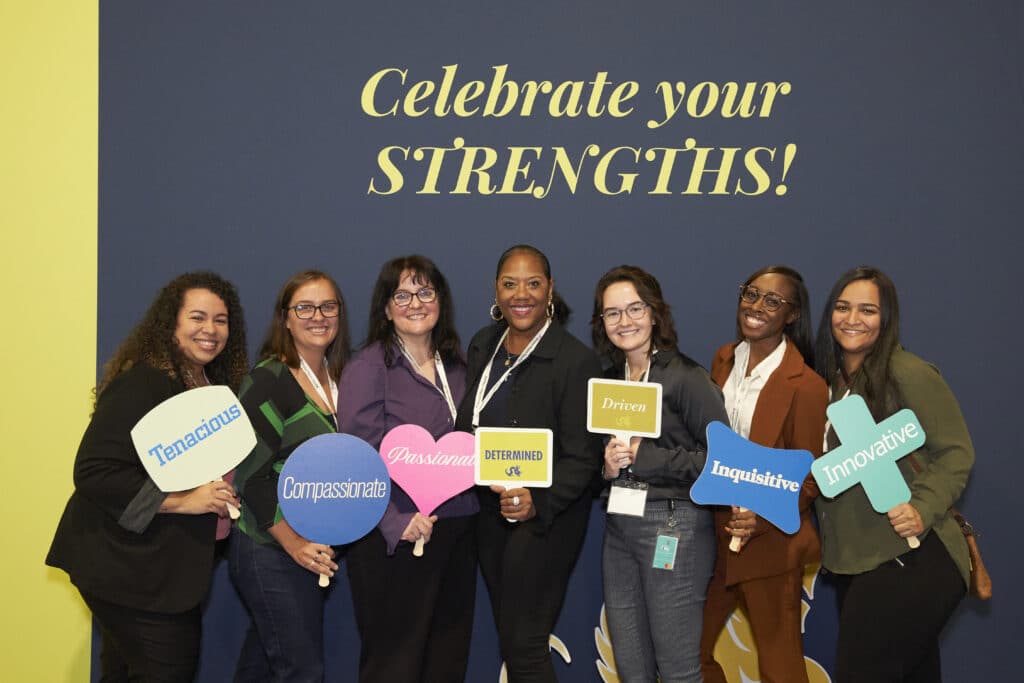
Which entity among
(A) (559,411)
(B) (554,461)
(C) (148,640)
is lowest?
(C) (148,640)

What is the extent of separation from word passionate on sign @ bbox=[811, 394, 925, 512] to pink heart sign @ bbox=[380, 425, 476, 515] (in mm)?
1051

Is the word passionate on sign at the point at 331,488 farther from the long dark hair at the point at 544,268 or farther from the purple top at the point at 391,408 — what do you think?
the long dark hair at the point at 544,268

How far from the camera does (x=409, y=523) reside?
245 centimetres

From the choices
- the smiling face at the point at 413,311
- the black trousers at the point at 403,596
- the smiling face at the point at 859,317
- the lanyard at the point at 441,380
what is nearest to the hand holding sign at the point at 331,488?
the black trousers at the point at 403,596

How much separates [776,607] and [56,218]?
10.5ft

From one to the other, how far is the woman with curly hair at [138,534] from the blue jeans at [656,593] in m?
1.21

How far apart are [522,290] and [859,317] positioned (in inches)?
41.2

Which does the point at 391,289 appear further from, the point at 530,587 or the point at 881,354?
the point at 881,354

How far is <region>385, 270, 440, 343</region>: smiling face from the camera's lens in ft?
8.51

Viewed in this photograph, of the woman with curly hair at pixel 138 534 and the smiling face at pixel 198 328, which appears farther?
the smiling face at pixel 198 328

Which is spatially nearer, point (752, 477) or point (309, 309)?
point (752, 477)

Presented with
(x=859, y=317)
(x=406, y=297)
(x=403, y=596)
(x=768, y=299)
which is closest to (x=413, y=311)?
(x=406, y=297)

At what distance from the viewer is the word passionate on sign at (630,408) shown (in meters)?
2.40

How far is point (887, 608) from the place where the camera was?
231 cm
